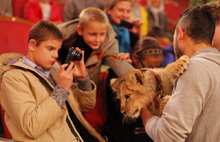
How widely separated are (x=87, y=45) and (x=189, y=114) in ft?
4.43

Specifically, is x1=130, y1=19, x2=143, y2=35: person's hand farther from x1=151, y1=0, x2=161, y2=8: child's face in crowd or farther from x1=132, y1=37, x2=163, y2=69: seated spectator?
x1=151, y1=0, x2=161, y2=8: child's face in crowd

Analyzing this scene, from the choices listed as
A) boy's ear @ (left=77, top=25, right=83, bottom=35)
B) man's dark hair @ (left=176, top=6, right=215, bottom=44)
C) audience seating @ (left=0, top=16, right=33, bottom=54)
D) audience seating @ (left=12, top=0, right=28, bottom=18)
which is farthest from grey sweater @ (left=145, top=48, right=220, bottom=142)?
audience seating @ (left=12, top=0, right=28, bottom=18)

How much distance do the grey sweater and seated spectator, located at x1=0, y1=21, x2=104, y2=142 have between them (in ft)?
2.07

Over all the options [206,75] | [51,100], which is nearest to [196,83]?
[206,75]

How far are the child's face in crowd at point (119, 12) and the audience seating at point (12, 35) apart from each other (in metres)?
1.02

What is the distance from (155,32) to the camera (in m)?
3.37

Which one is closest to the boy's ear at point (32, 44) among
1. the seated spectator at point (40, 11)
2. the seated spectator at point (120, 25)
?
the seated spectator at point (120, 25)

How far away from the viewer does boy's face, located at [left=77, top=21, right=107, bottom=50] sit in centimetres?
201

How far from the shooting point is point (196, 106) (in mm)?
1001

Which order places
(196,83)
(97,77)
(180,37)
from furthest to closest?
(97,77), (180,37), (196,83)

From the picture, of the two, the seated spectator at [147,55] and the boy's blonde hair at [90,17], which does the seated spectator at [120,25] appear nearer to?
the seated spectator at [147,55]

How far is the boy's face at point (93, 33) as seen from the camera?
2.01 metres

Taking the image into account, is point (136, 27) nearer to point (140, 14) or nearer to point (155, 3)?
point (140, 14)

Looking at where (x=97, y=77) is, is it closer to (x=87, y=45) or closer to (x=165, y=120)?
(x=87, y=45)
